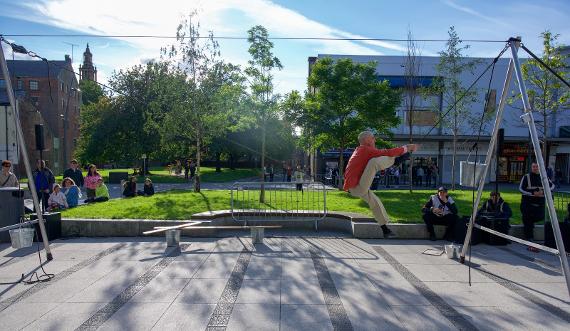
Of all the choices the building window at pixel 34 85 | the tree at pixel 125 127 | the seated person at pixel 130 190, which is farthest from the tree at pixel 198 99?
the building window at pixel 34 85

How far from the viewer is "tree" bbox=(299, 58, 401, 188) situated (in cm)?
2161

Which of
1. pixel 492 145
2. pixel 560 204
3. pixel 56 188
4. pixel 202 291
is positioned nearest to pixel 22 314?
pixel 202 291

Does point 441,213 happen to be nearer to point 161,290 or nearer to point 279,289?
point 279,289

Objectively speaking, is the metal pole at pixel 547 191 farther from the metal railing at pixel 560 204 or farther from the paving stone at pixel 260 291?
the metal railing at pixel 560 204

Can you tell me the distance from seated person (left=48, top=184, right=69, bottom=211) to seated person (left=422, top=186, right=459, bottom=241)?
10.5m

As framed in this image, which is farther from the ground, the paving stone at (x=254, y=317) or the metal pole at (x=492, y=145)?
the metal pole at (x=492, y=145)

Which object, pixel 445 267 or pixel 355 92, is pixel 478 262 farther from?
pixel 355 92

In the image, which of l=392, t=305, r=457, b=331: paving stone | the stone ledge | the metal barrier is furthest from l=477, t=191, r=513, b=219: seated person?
l=392, t=305, r=457, b=331: paving stone

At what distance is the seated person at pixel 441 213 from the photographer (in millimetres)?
10281

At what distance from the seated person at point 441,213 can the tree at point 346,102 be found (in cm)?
1149

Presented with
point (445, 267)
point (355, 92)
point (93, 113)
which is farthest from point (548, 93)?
point (93, 113)

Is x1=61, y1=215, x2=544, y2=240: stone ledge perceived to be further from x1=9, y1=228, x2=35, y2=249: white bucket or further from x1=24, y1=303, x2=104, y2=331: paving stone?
x1=24, y1=303, x2=104, y2=331: paving stone

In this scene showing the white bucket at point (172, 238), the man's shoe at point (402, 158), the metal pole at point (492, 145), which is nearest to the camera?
the man's shoe at point (402, 158)

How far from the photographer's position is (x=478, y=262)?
329 inches
